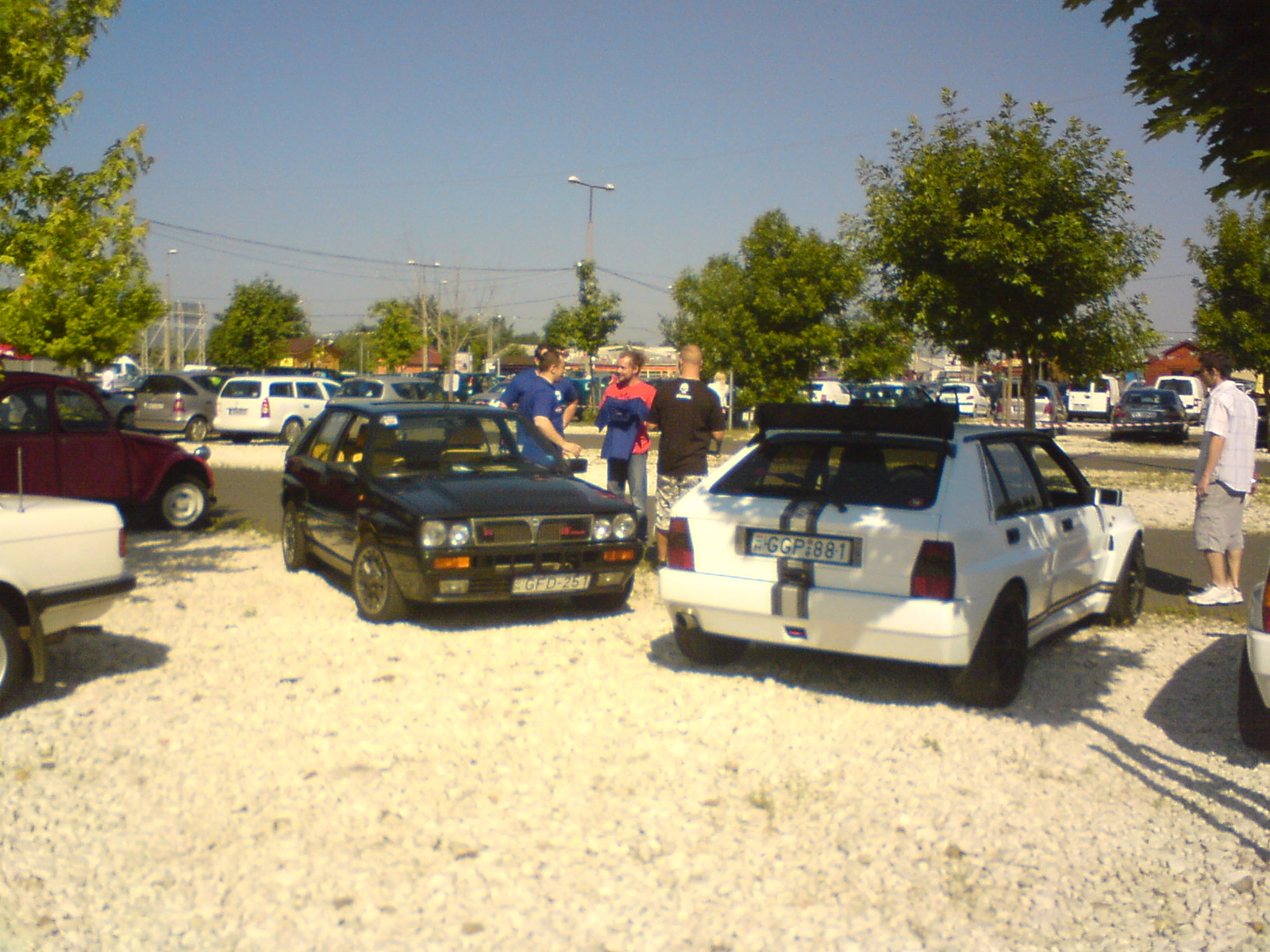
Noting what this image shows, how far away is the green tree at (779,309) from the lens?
32438 millimetres

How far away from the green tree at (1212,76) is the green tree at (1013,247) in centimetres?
1112

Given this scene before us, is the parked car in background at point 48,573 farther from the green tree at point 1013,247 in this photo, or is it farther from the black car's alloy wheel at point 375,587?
the green tree at point 1013,247

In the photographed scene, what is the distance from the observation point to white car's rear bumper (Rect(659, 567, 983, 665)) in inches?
221

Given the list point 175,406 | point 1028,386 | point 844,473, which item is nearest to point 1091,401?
point 1028,386

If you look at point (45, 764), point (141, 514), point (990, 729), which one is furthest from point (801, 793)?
point (141, 514)

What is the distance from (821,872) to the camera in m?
4.10

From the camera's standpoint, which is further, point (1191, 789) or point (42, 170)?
point (42, 170)

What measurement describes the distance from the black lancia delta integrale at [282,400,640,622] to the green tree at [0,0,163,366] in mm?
2147

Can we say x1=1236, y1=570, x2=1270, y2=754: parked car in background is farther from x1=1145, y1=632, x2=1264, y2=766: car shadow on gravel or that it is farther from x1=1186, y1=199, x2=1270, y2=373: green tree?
x1=1186, y1=199, x2=1270, y2=373: green tree

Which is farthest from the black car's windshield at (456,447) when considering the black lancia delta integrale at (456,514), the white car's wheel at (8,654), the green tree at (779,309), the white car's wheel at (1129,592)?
the green tree at (779,309)

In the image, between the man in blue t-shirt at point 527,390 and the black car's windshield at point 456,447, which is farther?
the man in blue t-shirt at point 527,390

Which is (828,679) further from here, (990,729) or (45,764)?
(45,764)

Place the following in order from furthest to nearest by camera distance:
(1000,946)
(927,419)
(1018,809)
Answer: (927,419) → (1018,809) → (1000,946)

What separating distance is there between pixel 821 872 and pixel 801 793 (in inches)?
30.8
